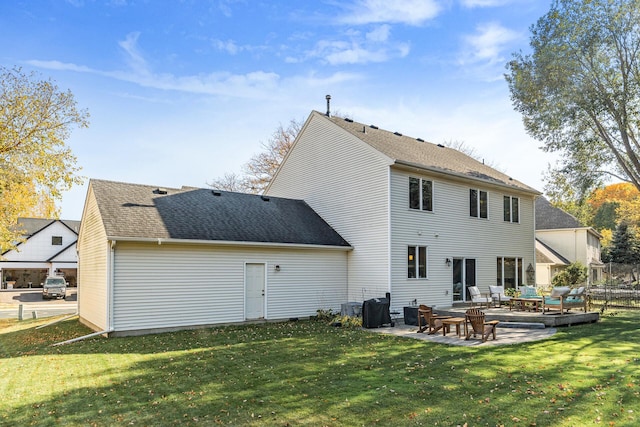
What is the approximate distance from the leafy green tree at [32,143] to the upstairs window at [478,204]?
16.9 meters

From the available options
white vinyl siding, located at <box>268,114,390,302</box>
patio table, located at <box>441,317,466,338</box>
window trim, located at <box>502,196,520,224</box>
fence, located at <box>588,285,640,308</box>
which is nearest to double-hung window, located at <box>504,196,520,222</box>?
window trim, located at <box>502,196,520,224</box>

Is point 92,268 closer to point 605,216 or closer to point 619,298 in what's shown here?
point 619,298

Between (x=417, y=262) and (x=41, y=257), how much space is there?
129ft

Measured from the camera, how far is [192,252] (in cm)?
1352

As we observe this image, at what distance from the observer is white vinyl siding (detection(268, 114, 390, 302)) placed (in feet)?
51.8

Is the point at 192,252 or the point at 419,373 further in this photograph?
the point at 192,252

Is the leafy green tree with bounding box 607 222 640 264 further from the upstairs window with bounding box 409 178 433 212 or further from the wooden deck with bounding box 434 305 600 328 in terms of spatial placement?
the upstairs window with bounding box 409 178 433 212

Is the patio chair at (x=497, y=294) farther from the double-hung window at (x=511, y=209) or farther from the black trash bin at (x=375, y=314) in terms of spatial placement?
the black trash bin at (x=375, y=314)

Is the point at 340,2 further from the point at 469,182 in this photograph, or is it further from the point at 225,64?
the point at 469,182

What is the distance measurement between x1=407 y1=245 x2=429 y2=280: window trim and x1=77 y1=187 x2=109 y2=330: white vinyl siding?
984 cm

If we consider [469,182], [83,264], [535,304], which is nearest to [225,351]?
[83,264]

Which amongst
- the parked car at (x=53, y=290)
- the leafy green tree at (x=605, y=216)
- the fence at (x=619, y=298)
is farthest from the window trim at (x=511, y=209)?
the leafy green tree at (x=605, y=216)

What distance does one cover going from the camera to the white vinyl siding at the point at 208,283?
490 inches

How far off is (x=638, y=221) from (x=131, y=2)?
49.5m
